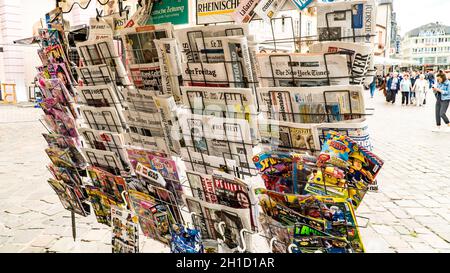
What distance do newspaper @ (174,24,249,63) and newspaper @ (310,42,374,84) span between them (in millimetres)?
318

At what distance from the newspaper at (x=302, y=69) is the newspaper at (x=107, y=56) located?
32.5 inches

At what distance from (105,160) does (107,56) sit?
1.83 feet

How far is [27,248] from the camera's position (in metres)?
2.78

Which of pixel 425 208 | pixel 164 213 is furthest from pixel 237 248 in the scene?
pixel 425 208

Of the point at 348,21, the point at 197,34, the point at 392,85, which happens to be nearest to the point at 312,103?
the point at 348,21

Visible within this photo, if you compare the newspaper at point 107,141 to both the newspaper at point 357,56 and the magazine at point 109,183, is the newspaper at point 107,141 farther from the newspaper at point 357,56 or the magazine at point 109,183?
the newspaper at point 357,56

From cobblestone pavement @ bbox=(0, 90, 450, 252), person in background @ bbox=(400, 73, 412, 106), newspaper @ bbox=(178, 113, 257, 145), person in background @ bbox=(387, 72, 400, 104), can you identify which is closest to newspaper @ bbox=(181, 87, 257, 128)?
newspaper @ bbox=(178, 113, 257, 145)

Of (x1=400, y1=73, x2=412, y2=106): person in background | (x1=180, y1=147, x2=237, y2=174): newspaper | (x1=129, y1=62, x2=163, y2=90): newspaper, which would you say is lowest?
(x1=400, y1=73, x2=412, y2=106): person in background

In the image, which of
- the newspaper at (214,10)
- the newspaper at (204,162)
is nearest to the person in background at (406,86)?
the newspaper at (214,10)

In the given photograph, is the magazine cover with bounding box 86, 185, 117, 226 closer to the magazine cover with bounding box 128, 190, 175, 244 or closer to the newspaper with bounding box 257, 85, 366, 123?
the magazine cover with bounding box 128, 190, 175, 244

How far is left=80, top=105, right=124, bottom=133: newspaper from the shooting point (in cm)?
178

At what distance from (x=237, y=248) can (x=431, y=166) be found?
16.8 feet

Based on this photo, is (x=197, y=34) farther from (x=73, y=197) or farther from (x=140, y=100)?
(x=73, y=197)
